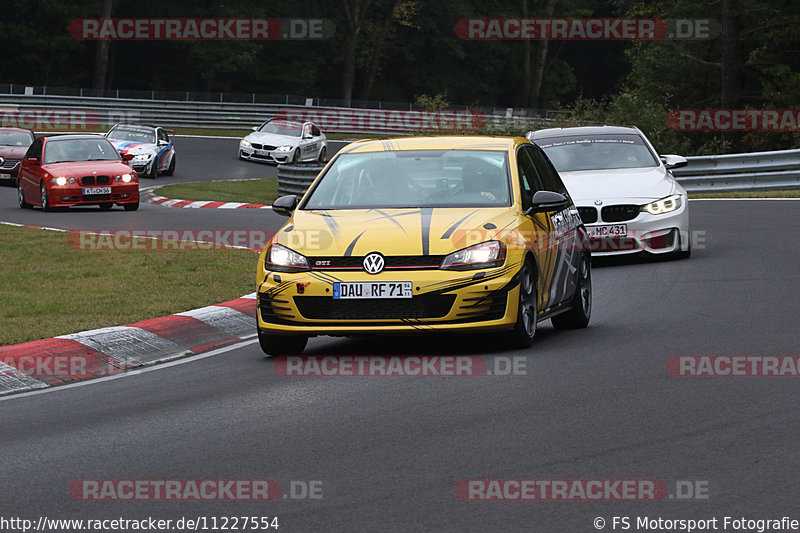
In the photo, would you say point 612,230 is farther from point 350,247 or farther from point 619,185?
point 350,247

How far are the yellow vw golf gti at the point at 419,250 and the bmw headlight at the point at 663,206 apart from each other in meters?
5.03

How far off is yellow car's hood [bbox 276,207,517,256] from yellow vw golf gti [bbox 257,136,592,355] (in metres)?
0.01

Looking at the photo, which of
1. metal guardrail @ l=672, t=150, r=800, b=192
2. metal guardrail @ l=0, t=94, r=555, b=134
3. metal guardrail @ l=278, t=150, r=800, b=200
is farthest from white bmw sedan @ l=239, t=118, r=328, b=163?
metal guardrail @ l=672, t=150, r=800, b=192

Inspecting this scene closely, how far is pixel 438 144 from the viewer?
36.0ft

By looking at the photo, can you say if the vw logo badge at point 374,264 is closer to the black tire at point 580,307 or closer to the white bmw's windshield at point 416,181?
the white bmw's windshield at point 416,181

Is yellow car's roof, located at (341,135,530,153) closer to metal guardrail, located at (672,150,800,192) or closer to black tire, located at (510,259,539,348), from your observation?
black tire, located at (510,259,539,348)

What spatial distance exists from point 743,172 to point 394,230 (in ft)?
69.7

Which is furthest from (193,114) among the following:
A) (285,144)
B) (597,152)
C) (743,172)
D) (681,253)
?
(681,253)

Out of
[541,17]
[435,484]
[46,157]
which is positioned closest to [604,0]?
[541,17]

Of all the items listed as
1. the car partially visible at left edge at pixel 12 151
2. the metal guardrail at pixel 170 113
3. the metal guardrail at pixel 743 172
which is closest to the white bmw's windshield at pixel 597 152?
the metal guardrail at pixel 743 172

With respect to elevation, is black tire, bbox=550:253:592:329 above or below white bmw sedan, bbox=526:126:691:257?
below

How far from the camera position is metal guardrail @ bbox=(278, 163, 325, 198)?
29577 millimetres

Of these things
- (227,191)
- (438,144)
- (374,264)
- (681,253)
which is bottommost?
(227,191)

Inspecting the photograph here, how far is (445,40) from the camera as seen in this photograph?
80750mm
